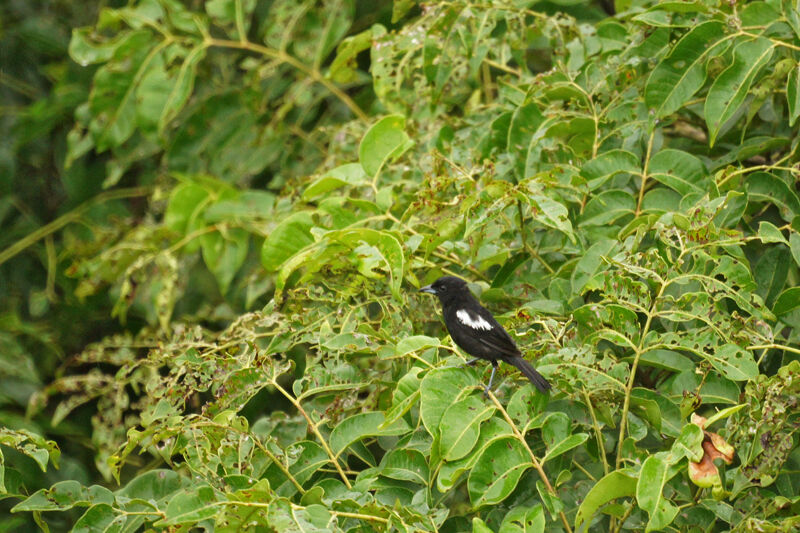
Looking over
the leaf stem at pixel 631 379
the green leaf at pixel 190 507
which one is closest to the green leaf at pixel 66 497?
the green leaf at pixel 190 507

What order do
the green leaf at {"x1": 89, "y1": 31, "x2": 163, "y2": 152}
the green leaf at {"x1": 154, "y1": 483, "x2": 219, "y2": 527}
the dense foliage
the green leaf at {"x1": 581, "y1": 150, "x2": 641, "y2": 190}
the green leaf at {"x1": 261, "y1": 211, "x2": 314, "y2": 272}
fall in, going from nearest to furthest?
the green leaf at {"x1": 154, "y1": 483, "x2": 219, "y2": 527}, the dense foliage, the green leaf at {"x1": 581, "y1": 150, "x2": 641, "y2": 190}, the green leaf at {"x1": 261, "y1": 211, "x2": 314, "y2": 272}, the green leaf at {"x1": 89, "y1": 31, "x2": 163, "y2": 152}

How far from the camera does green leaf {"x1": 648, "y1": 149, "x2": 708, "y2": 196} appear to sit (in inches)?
94.3

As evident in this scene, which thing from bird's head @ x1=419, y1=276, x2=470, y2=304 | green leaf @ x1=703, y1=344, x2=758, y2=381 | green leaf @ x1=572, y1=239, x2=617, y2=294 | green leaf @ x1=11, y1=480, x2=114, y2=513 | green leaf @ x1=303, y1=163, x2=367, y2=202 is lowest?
green leaf @ x1=11, y1=480, x2=114, y2=513

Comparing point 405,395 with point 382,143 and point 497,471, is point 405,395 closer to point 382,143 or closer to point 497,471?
point 497,471

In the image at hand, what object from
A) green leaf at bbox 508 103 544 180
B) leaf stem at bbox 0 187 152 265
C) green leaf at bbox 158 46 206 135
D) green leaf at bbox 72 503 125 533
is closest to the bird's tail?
green leaf at bbox 508 103 544 180

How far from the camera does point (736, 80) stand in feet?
7.64

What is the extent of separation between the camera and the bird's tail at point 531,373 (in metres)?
2.04

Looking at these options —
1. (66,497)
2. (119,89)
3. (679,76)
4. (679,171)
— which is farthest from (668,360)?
(119,89)

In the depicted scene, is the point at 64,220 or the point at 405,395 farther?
the point at 64,220

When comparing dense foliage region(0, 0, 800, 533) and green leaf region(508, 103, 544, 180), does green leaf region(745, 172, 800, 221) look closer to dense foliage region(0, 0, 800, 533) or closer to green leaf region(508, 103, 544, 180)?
dense foliage region(0, 0, 800, 533)

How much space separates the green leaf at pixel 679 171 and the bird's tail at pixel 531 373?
0.65 metres

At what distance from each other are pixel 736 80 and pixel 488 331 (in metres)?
0.92

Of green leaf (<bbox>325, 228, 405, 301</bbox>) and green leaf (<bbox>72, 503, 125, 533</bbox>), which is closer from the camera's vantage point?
green leaf (<bbox>72, 503, 125, 533</bbox>)

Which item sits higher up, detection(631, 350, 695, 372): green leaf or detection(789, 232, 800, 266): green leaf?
detection(789, 232, 800, 266): green leaf
